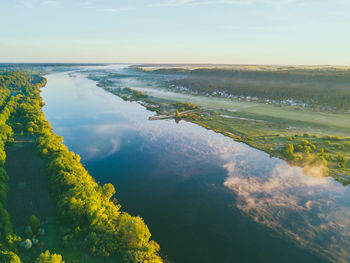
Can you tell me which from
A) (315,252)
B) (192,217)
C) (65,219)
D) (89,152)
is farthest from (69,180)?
(315,252)

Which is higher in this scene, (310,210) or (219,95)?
(219,95)

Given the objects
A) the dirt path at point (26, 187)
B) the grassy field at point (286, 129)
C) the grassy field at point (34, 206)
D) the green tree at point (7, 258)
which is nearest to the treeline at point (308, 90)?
the grassy field at point (286, 129)

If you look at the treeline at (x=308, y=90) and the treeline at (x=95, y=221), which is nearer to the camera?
the treeline at (x=95, y=221)

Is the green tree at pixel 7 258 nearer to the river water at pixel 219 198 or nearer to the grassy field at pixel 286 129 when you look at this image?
the river water at pixel 219 198

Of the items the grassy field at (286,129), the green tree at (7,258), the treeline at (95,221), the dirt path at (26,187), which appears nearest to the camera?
the green tree at (7,258)

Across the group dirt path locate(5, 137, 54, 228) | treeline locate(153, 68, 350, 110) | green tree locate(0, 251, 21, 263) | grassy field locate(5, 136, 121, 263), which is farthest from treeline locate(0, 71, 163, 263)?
treeline locate(153, 68, 350, 110)

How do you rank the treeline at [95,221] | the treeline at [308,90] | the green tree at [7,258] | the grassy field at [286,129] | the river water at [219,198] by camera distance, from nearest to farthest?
the green tree at [7,258] < the treeline at [95,221] < the river water at [219,198] < the grassy field at [286,129] < the treeline at [308,90]

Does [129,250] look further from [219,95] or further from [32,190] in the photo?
[219,95]
